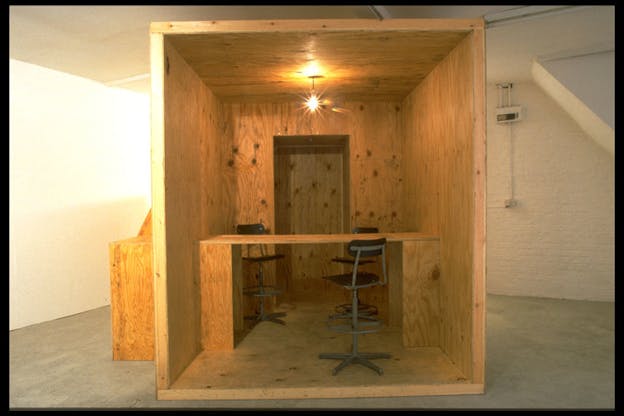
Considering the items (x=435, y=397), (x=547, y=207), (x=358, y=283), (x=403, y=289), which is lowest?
(x=435, y=397)

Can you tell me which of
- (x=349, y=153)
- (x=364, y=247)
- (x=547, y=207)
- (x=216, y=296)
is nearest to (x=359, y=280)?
(x=364, y=247)

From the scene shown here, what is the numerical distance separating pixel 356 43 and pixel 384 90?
4.93 ft

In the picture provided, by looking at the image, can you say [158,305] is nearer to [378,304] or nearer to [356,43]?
[356,43]

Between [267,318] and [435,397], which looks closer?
[435,397]

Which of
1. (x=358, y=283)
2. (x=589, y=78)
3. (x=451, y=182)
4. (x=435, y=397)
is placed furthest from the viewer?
(x=589, y=78)

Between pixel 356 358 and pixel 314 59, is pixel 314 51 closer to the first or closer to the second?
pixel 314 59

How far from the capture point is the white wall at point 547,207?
5.33 meters

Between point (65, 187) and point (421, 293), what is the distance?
391 cm

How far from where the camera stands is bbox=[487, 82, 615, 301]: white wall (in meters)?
5.33

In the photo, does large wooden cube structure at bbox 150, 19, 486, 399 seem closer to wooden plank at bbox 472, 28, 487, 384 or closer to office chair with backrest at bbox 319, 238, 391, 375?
wooden plank at bbox 472, 28, 487, 384

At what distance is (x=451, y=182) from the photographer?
3.44 m

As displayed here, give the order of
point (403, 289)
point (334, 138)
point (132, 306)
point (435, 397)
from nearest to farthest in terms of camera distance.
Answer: point (435, 397)
point (132, 306)
point (403, 289)
point (334, 138)

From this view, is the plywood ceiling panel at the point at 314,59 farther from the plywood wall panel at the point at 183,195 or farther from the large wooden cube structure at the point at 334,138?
the plywood wall panel at the point at 183,195

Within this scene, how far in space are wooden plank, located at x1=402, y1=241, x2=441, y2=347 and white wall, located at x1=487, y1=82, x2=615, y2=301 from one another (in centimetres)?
251
